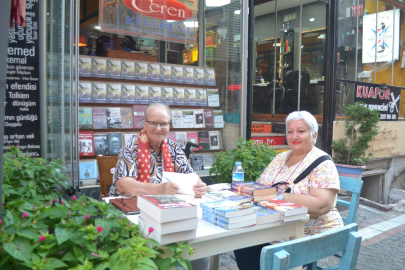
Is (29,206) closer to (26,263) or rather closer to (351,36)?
(26,263)

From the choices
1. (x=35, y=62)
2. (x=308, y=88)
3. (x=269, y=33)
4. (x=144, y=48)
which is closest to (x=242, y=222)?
(x=35, y=62)

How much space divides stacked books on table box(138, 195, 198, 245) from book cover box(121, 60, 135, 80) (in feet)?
11.8

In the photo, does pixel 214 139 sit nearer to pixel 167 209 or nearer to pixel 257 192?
pixel 257 192

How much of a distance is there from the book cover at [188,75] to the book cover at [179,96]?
0.18 m

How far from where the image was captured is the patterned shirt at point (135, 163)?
8.94 feet

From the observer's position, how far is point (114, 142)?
4.82 meters

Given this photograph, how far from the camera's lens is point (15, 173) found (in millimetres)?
2197

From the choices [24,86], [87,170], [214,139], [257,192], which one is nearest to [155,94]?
[214,139]

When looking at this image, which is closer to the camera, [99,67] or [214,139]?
[99,67]

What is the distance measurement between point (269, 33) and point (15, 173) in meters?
9.33

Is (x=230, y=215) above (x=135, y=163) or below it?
below

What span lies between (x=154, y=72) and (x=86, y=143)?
1421 mm

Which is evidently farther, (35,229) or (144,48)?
(144,48)

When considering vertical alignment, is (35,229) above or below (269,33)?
below
